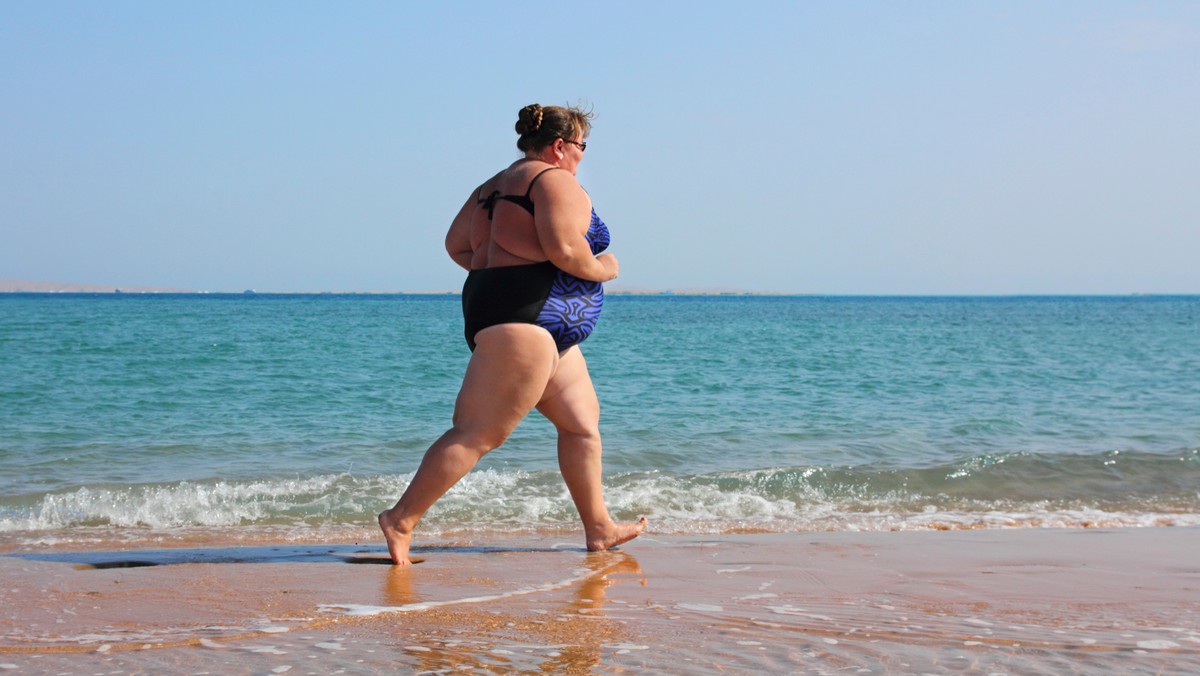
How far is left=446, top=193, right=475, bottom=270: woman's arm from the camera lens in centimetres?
389

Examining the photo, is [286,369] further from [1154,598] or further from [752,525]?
[1154,598]

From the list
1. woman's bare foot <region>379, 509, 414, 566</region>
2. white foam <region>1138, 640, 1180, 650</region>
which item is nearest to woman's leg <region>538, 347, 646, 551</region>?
woman's bare foot <region>379, 509, 414, 566</region>

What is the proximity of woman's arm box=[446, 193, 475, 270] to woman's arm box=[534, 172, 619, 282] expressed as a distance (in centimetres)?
39

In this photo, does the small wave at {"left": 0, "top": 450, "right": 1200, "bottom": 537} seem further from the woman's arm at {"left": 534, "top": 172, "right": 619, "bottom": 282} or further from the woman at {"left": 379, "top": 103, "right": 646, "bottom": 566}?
the woman's arm at {"left": 534, "top": 172, "right": 619, "bottom": 282}

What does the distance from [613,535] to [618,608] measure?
Result: 117cm

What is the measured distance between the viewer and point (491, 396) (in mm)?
3674

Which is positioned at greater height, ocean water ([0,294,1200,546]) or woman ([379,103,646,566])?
woman ([379,103,646,566])

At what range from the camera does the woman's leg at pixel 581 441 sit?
388cm

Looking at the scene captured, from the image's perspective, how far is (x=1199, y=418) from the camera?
10.6 meters

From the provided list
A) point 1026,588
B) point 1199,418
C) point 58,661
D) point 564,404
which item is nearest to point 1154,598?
point 1026,588

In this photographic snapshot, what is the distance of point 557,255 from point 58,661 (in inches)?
74.9

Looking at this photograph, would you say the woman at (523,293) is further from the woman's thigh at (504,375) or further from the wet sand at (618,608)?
the wet sand at (618,608)

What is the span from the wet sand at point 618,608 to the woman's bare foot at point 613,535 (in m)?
0.06

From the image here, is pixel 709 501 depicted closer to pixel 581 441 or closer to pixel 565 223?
pixel 581 441
